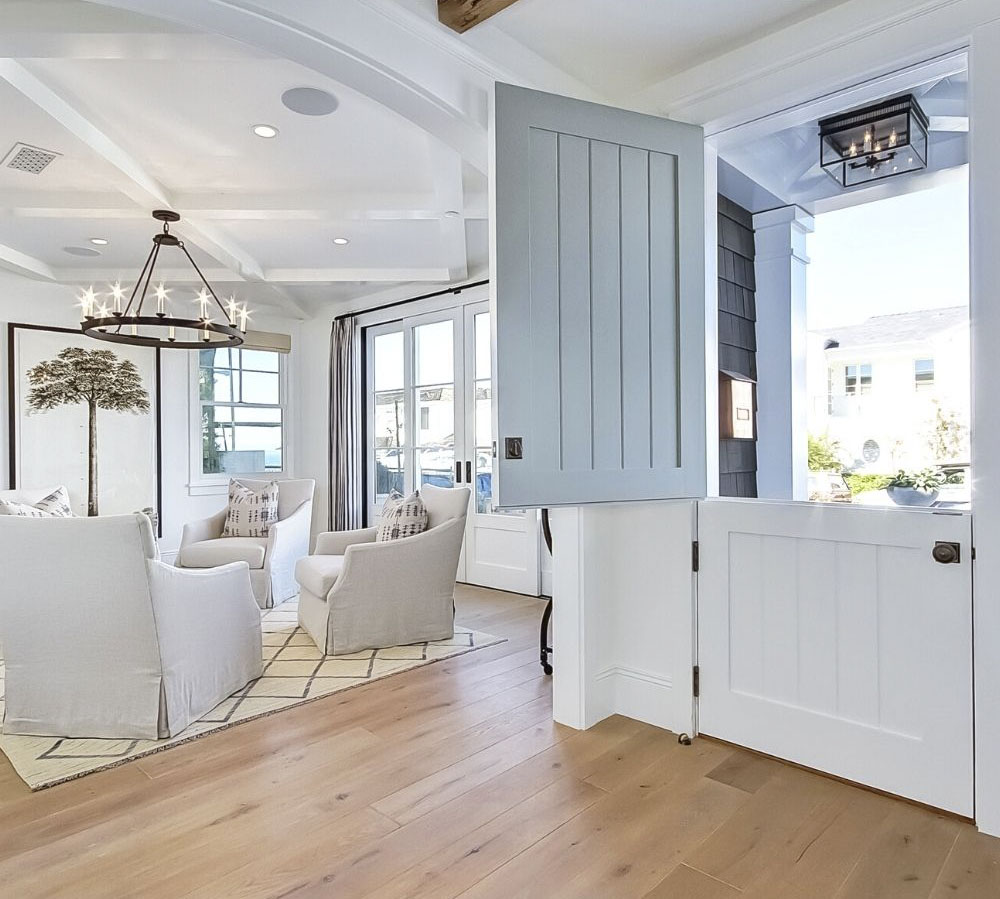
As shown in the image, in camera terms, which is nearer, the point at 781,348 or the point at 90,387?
the point at 781,348

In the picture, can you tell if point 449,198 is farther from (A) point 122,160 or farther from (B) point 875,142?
(B) point 875,142

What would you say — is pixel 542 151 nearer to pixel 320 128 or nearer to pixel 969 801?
pixel 320 128

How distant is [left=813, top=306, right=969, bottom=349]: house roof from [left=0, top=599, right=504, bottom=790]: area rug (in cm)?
238

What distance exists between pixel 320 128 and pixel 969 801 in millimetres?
3419

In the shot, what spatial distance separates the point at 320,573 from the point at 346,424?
2.80 meters

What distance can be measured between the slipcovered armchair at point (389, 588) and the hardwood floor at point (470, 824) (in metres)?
0.92

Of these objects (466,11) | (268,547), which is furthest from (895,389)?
(268,547)

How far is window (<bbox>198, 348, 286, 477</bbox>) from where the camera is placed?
621cm

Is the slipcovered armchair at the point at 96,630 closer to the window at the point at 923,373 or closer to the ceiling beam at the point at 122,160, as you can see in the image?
the ceiling beam at the point at 122,160

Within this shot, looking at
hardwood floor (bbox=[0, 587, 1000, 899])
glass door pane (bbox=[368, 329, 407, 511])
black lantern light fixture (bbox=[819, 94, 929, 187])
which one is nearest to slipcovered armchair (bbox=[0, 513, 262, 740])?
hardwood floor (bbox=[0, 587, 1000, 899])

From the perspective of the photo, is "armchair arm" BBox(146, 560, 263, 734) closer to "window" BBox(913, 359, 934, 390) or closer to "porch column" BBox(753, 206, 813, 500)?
"porch column" BBox(753, 206, 813, 500)

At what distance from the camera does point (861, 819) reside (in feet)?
6.48

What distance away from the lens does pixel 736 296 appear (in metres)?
2.66

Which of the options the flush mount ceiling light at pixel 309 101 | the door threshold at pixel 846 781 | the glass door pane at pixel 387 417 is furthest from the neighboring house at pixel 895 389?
the glass door pane at pixel 387 417
